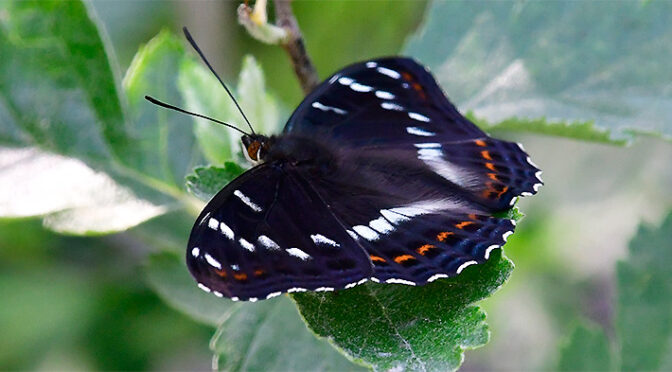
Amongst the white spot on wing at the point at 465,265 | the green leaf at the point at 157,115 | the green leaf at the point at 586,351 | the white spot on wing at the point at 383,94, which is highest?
the white spot on wing at the point at 383,94

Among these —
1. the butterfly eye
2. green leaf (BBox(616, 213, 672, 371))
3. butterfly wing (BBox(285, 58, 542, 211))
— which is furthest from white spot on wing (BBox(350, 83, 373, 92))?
green leaf (BBox(616, 213, 672, 371))

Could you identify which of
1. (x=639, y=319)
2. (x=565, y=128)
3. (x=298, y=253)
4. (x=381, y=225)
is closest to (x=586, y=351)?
(x=639, y=319)

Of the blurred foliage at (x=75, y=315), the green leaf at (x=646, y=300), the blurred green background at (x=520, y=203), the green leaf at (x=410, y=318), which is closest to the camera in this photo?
the green leaf at (x=410, y=318)

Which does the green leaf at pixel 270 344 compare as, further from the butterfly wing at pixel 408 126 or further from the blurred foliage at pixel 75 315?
the blurred foliage at pixel 75 315

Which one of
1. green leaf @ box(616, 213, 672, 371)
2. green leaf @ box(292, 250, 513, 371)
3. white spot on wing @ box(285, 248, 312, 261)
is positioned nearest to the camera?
A: green leaf @ box(292, 250, 513, 371)

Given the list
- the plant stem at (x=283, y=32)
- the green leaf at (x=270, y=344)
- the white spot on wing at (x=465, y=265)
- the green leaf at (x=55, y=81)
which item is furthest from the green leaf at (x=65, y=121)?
the white spot on wing at (x=465, y=265)

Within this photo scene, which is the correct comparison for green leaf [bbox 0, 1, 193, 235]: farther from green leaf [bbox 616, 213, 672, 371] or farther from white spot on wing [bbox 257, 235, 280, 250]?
green leaf [bbox 616, 213, 672, 371]

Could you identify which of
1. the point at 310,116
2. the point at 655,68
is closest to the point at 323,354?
the point at 310,116
